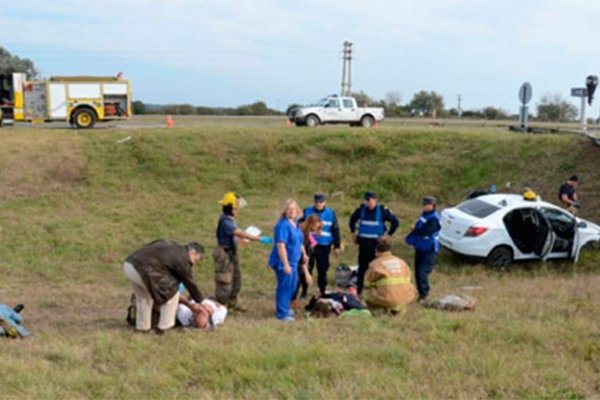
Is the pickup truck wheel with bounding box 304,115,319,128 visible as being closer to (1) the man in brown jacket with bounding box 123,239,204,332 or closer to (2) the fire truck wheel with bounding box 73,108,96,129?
(2) the fire truck wheel with bounding box 73,108,96,129

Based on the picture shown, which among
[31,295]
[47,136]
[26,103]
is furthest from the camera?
[26,103]

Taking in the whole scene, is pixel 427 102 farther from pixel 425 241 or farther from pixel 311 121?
pixel 425 241

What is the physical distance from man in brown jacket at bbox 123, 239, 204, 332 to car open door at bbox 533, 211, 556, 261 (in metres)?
7.93

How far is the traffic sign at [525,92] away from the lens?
66.8ft

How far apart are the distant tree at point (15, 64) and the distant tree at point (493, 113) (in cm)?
3905

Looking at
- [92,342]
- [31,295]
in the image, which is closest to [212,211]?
[31,295]

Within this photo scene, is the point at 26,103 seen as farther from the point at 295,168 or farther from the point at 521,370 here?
the point at 521,370

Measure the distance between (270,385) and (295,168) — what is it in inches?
626

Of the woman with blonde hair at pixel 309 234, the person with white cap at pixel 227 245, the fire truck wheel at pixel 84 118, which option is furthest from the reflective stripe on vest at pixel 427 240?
the fire truck wheel at pixel 84 118

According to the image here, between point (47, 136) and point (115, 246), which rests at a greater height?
point (47, 136)

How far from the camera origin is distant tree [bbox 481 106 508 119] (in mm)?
56812

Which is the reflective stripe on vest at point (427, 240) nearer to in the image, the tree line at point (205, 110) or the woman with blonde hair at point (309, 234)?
the woman with blonde hair at point (309, 234)

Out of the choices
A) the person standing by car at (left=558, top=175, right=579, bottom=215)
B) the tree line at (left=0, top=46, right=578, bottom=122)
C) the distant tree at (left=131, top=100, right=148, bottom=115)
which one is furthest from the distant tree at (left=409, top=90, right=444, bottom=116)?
the person standing by car at (left=558, top=175, right=579, bottom=215)

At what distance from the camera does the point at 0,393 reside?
4938mm
